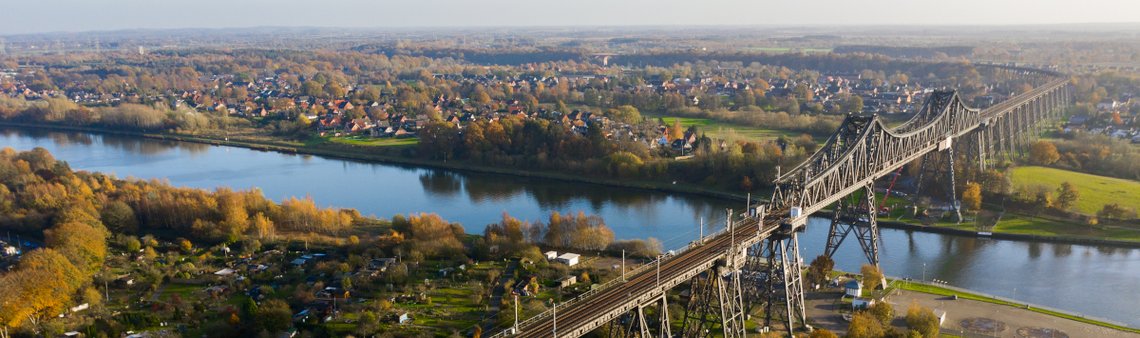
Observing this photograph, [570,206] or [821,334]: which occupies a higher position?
[821,334]

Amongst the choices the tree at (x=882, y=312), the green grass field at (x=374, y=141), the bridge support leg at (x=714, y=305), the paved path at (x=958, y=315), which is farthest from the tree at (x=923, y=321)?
the green grass field at (x=374, y=141)

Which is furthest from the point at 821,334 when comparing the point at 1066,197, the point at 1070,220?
the point at 1066,197

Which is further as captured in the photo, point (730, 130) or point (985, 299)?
point (730, 130)

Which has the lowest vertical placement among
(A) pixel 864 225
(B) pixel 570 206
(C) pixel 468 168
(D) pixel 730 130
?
(B) pixel 570 206

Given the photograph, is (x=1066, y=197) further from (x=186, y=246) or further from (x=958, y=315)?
(x=186, y=246)

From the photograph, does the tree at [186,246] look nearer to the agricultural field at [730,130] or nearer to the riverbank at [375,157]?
the riverbank at [375,157]

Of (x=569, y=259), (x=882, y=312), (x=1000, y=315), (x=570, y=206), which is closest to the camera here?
(x=882, y=312)

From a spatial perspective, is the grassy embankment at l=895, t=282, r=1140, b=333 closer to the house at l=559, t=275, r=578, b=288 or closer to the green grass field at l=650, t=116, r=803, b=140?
the house at l=559, t=275, r=578, b=288

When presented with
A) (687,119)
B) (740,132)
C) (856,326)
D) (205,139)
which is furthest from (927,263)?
(205,139)

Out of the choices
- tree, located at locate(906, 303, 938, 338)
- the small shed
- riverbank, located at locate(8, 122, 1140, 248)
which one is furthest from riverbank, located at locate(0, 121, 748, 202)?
tree, located at locate(906, 303, 938, 338)
